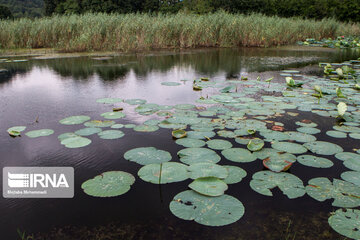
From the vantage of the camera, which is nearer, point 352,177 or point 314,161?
point 352,177

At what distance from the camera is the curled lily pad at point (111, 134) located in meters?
2.32

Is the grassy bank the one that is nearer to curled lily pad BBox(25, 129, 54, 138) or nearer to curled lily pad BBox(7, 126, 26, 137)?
curled lily pad BBox(7, 126, 26, 137)

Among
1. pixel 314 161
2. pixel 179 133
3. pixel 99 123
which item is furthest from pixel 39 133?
pixel 314 161

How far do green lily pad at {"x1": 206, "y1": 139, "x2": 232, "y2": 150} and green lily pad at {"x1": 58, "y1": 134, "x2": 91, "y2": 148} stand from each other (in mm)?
1024

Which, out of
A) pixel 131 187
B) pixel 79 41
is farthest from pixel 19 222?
pixel 79 41

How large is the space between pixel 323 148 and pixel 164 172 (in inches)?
52.0

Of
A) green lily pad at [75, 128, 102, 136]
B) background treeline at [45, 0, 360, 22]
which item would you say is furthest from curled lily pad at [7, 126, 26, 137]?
background treeline at [45, 0, 360, 22]

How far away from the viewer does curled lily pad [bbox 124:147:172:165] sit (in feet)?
6.31

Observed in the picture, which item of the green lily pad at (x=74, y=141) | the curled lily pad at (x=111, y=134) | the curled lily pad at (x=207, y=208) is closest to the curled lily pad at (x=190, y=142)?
the curled lily pad at (x=111, y=134)

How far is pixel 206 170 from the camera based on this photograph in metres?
1.77

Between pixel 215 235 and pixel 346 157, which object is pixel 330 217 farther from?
pixel 346 157

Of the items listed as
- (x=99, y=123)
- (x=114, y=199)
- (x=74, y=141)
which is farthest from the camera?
(x=99, y=123)

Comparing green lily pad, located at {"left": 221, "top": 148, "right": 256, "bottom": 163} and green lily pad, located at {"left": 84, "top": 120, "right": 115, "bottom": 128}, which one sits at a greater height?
green lily pad, located at {"left": 84, "top": 120, "right": 115, "bottom": 128}

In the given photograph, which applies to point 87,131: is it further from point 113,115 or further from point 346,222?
point 346,222
